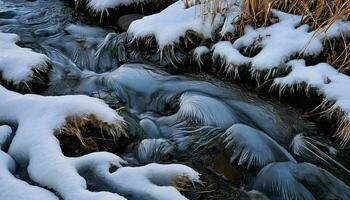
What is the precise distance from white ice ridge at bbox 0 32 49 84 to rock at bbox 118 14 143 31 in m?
1.22

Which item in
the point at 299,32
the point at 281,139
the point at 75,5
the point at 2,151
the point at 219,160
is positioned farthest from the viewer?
the point at 75,5

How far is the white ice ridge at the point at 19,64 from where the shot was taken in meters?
4.12

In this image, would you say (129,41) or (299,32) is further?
(129,41)

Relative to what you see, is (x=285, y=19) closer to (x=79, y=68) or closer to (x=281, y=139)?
(x=281, y=139)

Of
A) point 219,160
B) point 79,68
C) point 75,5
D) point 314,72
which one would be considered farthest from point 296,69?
point 75,5

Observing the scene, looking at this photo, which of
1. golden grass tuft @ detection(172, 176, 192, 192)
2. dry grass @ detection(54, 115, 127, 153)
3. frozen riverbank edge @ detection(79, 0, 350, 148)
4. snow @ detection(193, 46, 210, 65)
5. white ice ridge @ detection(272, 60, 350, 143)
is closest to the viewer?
golden grass tuft @ detection(172, 176, 192, 192)

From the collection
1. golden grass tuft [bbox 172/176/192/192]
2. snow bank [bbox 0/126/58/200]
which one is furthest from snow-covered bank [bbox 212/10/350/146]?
snow bank [bbox 0/126/58/200]

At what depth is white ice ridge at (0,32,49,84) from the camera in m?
4.12

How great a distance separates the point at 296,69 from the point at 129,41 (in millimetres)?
1797

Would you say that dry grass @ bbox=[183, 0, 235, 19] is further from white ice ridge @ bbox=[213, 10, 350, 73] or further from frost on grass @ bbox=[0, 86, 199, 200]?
frost on grass @ bbox=[0, 86, 199, 200]

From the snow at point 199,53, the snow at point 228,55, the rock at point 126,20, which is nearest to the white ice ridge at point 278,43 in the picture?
the snow at point 228,55

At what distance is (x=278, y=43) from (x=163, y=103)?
1236mm

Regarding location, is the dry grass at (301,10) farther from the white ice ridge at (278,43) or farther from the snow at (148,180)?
the snow at (148,180)

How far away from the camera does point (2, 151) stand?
3.05 m
